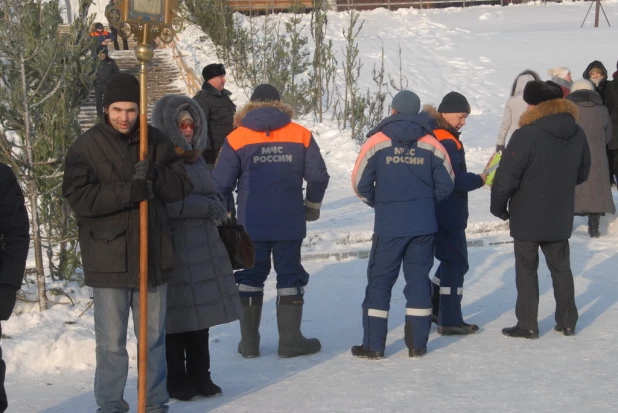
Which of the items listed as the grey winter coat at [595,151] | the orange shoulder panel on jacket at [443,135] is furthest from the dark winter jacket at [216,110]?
the orange shoulder panel on jacket at [443,135]

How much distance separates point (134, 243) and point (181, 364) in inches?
40.4

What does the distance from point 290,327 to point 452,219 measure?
53.0 inches

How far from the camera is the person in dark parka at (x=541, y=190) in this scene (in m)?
6.62

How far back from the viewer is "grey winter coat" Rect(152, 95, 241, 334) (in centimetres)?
525

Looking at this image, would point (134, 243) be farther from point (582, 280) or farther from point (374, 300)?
point (582, 280)

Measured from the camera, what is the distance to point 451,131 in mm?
6789

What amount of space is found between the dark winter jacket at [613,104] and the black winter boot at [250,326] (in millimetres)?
5965

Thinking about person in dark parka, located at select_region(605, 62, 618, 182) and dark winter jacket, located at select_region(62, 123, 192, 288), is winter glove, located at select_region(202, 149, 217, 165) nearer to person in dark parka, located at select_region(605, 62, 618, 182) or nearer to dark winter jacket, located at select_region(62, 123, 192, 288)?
person in dark parka, located at select_region(605, 62, 618, 182)

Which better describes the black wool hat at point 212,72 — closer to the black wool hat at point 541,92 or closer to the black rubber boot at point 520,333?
the black wool hat at point 541,92

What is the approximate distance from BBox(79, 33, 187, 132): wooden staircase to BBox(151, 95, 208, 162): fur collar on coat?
14136mm

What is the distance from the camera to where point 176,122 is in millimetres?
5301

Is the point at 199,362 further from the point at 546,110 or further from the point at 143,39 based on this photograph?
the point at 546,110

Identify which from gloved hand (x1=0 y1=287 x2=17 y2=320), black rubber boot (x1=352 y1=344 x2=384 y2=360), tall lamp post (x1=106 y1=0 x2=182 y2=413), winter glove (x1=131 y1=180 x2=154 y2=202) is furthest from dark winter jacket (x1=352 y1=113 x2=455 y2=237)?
gloved hand (x1=0 y1=287 x2=17 y2=320)

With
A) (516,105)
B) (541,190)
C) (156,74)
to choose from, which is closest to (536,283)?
(541,190)
